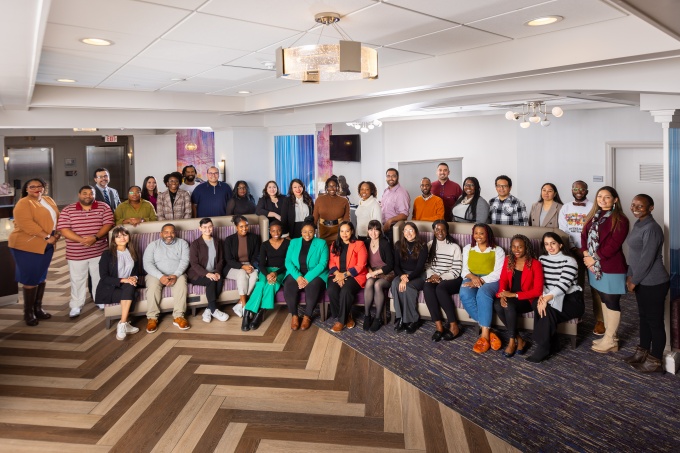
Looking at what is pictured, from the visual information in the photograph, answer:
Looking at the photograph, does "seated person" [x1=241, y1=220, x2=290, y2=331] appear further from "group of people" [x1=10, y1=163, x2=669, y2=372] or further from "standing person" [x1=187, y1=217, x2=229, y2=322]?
"standing person" [x1=187, y1=217, x2=229, y2=322]

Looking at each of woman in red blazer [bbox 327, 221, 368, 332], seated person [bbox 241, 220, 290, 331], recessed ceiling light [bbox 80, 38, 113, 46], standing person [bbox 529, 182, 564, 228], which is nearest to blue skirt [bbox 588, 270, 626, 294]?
standing person [bbox 529, 182, 564, 228]

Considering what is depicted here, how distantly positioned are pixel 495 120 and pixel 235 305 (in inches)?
303

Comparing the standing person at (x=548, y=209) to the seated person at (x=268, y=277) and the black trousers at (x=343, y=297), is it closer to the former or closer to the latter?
the black trousers at (x=343, y=297)

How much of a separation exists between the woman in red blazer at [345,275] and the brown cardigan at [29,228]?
3303 mm

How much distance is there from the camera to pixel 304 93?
7.86 meters

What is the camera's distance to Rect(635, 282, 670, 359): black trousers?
4.57 meters

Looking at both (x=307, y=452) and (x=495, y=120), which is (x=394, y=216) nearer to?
(x=307, y=452)

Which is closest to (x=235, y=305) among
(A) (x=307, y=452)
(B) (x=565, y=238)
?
(A) (x=307, y=452)

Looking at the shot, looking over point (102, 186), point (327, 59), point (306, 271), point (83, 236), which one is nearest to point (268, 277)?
point (306, 271)

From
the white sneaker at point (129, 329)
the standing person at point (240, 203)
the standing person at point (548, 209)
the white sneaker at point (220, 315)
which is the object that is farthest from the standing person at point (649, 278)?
the standing person at point (240, 203)

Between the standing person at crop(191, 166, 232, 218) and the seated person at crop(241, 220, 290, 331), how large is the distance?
1801 mm

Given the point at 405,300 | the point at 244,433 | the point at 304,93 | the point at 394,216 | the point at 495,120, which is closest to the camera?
the point at 244,433

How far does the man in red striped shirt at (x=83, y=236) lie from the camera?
20.3 ft

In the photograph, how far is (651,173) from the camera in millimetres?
9180
